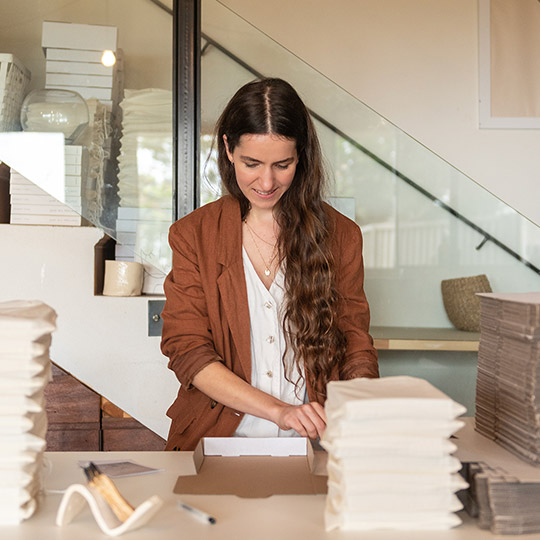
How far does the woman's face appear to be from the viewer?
1.67m

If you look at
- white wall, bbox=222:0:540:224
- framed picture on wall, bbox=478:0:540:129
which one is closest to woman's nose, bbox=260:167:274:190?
white wall, bbox=222:0:540:224

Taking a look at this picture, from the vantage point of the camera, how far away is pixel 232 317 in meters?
1.73

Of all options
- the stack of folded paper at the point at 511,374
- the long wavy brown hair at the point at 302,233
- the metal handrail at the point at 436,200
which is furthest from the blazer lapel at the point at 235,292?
the metal handrail at the point at 436,200

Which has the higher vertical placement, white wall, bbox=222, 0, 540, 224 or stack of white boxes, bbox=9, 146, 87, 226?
white wall, bbox=222, 0, 540, 224

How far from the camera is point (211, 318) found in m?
1.76

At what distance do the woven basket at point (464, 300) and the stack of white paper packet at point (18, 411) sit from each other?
6.72 ft

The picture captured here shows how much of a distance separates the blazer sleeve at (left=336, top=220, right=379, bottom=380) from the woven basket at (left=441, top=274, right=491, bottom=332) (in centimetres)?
105

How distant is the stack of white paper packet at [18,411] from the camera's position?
3.38ft

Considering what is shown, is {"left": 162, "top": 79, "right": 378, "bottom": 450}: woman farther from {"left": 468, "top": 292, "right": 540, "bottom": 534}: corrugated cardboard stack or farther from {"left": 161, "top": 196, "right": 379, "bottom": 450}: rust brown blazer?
{"left": 468, "top": 292, "right": 540, "bottom": 534}: corrugated cardboard stack

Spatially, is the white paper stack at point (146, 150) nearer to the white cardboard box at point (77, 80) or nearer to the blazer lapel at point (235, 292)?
the white cardboard box at point (77, 80)

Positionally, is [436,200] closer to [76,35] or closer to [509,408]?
[76,35]

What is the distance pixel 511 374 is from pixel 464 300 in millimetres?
1550

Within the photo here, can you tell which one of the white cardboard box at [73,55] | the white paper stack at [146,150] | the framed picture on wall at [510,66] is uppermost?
the framed picture on wall at [510,66]

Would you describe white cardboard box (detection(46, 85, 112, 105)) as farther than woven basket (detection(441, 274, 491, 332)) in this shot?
No
